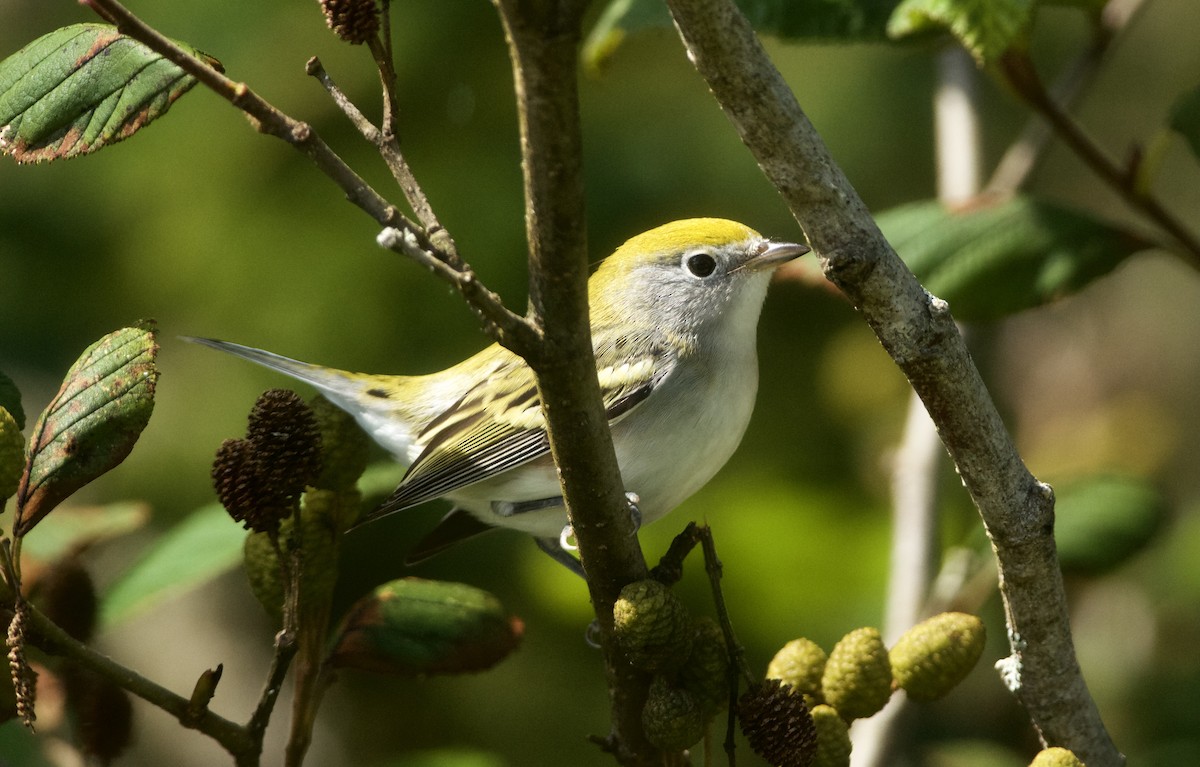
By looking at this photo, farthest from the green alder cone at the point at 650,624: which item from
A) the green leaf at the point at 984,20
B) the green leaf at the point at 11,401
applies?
the green leaf at the point at 984,20

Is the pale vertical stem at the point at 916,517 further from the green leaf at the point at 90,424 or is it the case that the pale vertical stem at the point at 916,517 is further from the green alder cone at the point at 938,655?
the green leaf at the point at 90,424

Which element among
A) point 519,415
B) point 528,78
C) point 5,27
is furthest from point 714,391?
point 5,27

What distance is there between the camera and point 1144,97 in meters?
5.08

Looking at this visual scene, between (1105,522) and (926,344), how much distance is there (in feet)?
4.97

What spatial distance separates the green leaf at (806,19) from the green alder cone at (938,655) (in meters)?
1.19

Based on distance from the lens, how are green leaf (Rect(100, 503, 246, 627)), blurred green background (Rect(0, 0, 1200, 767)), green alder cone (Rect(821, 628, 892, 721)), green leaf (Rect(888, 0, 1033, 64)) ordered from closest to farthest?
green alder cone (Rect(821, 628, 892, 721))
green leaf (Rect(888, 0, 1033, 64))
green leaf (Rect(100, 503, 246, 627))
blurred green background (Rect(0, 0, 1200, 767))

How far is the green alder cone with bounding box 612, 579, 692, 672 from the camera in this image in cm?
140

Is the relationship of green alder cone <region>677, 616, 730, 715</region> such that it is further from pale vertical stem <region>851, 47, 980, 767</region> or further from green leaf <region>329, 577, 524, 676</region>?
pale vertical stem <region>851, 47, 980, 767</region>

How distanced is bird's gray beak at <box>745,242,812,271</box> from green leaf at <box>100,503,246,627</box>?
125 centimetres

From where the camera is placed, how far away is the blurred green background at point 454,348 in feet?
10.6

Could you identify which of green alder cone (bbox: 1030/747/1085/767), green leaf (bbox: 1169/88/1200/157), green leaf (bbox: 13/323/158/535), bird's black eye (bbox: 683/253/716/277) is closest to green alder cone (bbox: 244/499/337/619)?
green leaf (bbox: 13/323/158/535)

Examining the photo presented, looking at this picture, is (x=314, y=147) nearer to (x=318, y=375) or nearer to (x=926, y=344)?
(x=926, y=344)

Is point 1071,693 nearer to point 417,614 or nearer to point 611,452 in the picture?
point 611,452

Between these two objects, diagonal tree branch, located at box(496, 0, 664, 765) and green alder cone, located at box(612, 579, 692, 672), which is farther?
green alder cone, located at box(612, 579, 692, 672)
